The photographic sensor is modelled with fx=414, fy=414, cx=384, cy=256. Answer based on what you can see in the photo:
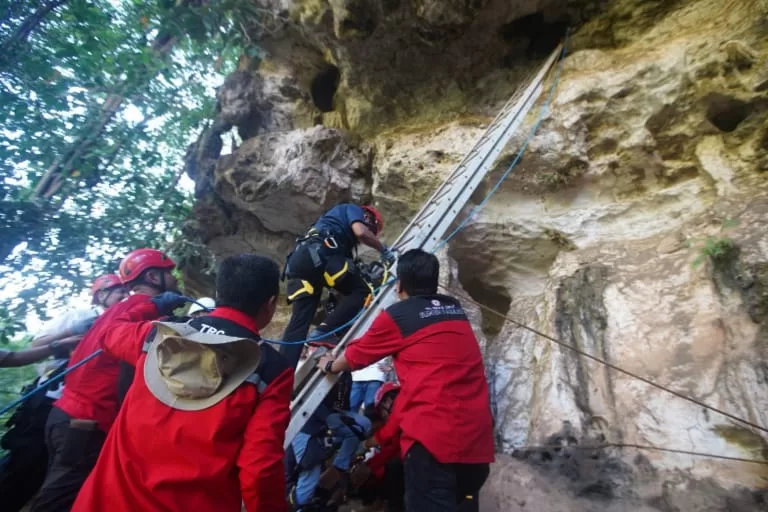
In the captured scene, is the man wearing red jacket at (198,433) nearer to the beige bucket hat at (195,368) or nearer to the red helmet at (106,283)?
the beige bucket hat at (195,368)

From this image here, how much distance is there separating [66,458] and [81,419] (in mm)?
243

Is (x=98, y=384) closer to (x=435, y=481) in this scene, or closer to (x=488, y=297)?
(x=435, y=481)

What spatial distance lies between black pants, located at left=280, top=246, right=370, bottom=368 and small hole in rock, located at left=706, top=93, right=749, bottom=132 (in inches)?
155

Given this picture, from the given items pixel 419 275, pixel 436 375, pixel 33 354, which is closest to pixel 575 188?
pixel 419 275

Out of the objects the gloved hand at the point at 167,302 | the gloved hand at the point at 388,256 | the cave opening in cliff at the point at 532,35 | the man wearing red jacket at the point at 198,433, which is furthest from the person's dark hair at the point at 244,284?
the cave opening in cliff at the point at 532,35

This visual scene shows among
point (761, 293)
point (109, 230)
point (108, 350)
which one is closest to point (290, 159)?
point (109, 230)

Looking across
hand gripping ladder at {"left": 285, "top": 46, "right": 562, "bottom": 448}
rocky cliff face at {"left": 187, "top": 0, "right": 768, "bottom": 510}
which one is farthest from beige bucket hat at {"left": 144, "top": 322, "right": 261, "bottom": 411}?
rocky cliff face at {"left": 187, "top": 0, "right": 768, "bottom": 510}

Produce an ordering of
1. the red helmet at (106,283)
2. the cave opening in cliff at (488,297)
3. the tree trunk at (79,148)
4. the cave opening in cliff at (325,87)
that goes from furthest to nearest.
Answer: the cave opening in cliff at (325,87) → the tree trunk at (79,148) → the cave opening in cliff at (488,297) → the red helmet at (106,283)

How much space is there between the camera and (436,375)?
235 centimetres

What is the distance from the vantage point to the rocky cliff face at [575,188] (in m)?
3.07

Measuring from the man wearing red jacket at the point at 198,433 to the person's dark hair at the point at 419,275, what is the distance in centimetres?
126

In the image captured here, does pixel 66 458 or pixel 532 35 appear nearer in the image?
pixel 66 458

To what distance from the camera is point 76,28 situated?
588cm

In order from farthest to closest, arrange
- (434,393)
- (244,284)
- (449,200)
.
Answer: (449,200) < (434,393) < (244,284)
